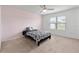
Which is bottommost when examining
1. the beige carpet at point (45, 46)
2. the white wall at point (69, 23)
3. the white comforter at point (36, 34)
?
the beige carpet at point (45, 46)

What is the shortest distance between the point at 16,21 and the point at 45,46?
3.00 ft

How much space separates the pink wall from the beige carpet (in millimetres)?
181

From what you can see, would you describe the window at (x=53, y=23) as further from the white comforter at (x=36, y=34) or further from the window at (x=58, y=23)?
the white comforter at (x=36, y=34)

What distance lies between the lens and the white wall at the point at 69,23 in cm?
155

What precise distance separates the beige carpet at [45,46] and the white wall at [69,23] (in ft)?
0.43

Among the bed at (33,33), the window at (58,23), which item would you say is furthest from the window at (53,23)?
the bed at (33,33)

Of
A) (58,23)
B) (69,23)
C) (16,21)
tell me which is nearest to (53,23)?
(58,23)

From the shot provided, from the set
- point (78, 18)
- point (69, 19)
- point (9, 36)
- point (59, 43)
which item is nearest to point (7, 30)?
point (9, 36)

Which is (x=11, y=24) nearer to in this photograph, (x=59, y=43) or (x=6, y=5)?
(x=6, y=5)

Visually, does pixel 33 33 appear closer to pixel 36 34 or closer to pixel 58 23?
pixel 36 34

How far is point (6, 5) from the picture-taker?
138cm

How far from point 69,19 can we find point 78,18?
0.19m

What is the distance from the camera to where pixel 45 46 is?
1633 mm
